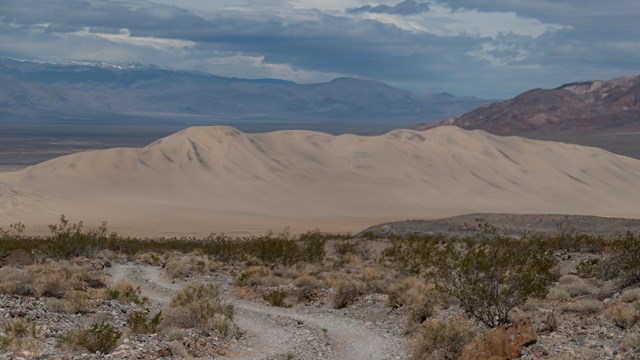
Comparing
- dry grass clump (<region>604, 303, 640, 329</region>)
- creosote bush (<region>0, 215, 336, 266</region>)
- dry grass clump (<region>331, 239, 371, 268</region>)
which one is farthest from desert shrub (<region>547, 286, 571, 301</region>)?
dry grass clump (<region>331, 239, 371, 268</region>)

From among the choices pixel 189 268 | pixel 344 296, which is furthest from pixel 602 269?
pixel 189 268

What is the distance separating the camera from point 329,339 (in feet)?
50.4

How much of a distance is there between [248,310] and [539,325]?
7298mm

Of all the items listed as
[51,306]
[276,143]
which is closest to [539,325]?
[51,306]

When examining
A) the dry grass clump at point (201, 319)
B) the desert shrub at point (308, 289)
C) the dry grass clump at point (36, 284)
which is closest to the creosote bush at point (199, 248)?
the desert shrub at point (308, 289)

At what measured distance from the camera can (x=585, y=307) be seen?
15.1m

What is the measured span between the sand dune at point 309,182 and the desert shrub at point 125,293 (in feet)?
115

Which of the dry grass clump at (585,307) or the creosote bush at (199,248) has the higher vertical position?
the dry grass clump at (585,307)

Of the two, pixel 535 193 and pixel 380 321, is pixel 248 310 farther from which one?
pixel 535 193

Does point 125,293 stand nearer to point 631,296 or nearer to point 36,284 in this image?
point 36,284

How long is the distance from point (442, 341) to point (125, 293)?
8861 mm

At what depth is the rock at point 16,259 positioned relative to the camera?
85.0 ft

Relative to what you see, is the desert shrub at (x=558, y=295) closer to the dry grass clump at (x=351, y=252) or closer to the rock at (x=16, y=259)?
the dry grass clump at (x=351, y=252)

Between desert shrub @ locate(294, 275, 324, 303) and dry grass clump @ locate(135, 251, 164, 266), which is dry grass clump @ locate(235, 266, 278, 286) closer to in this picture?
desert shrub @ locate(294, 275, 324, 303)
